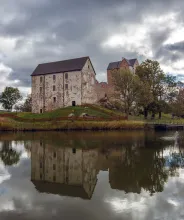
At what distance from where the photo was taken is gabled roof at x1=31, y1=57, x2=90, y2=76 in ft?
173

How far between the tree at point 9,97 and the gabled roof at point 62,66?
26702 millimetres

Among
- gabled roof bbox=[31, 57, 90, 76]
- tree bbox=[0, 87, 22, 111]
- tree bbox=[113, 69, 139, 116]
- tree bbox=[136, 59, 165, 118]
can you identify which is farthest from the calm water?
tree bbox=[0, 87, 22, 111]

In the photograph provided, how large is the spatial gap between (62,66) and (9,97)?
34984mm

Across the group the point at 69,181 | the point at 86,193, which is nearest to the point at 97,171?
the point at 69,181

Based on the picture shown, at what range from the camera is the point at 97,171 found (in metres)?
10.2

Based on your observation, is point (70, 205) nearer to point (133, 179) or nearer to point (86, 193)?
point (86, 193)

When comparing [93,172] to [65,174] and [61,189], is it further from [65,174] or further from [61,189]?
[61,189]

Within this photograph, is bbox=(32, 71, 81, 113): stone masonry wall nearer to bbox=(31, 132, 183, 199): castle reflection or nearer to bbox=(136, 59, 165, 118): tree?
bbox=(136, 59, 165, 118): tree

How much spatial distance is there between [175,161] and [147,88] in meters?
33.6

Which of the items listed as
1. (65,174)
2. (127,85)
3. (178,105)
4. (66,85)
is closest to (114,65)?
(66,85)

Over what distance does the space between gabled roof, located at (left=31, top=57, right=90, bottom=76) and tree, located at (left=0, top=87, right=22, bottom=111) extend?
87.6 feet

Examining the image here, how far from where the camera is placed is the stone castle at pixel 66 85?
170 ft

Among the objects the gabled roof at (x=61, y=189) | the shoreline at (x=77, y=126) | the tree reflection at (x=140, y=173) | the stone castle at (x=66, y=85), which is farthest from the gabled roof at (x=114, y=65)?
the gabled roof at (x=61, y=189)

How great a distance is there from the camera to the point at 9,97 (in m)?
80.4
